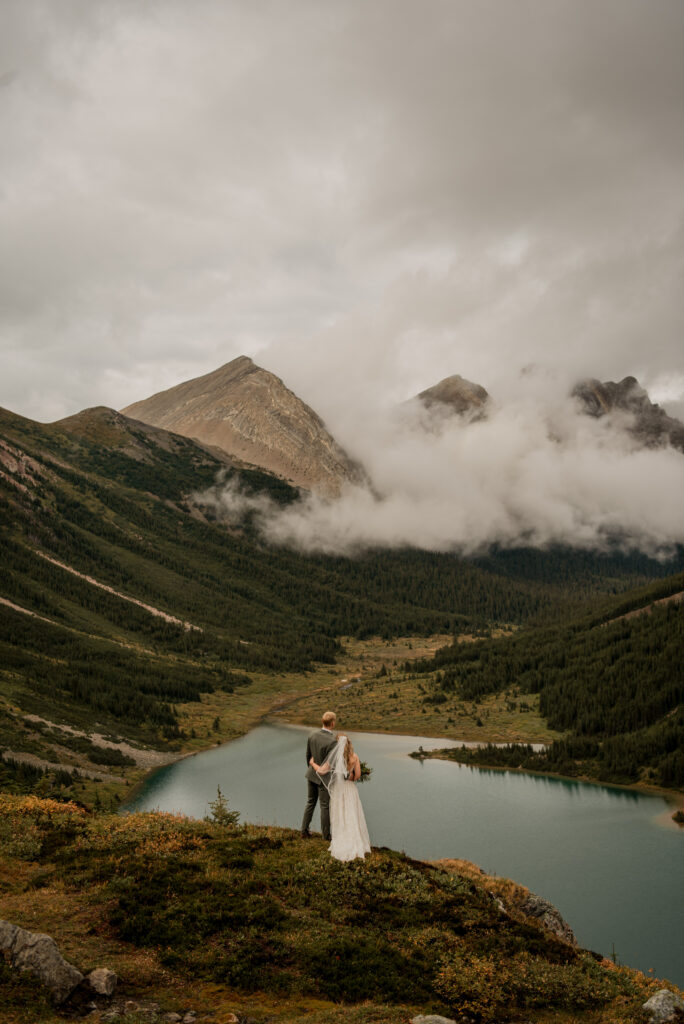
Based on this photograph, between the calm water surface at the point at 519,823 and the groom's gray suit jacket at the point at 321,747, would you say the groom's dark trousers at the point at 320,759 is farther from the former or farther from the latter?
the calm water surface at the point at 519,823

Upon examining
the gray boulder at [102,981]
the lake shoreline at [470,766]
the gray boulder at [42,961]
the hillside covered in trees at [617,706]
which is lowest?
the lake shoreline at [470,766]

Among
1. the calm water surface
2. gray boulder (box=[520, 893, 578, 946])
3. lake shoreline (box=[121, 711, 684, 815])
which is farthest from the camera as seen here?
lake shoreline (box=[121, 711, 684, 815])

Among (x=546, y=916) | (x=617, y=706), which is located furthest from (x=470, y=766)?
(x=546, y=916)

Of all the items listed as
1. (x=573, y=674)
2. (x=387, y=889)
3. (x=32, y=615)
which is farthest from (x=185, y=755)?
(x=387, y=889)

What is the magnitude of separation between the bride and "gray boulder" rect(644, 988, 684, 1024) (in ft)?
32.7

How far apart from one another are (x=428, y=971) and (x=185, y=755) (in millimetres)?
131309

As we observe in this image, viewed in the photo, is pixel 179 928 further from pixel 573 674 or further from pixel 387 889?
pixel 573 674

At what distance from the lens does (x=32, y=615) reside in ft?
617

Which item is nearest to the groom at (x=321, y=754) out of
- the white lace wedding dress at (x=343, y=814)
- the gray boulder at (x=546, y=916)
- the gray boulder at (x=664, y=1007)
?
the white lace wedding dress at (x=343, y=814)

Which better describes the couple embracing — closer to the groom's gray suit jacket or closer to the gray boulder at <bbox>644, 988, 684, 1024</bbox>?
the groom's gray suit jacket

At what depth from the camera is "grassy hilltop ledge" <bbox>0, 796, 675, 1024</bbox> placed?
15602 millimetres

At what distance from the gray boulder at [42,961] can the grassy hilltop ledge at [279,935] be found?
13.1 inches

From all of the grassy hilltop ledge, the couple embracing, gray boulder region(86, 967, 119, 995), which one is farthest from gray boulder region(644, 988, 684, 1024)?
gray boulder region(86, 967, 119, 995)

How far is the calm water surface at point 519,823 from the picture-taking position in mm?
56406
